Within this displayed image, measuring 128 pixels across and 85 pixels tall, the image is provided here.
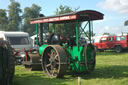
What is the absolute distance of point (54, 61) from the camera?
7.58 m

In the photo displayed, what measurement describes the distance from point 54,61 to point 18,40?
580cm

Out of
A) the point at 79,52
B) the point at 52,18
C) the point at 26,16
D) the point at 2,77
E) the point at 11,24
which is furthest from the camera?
the point at 26,16

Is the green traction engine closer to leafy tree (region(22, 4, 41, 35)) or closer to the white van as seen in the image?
the white van

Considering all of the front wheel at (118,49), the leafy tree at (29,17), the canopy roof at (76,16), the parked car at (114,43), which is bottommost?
the front wheel at (118,49)

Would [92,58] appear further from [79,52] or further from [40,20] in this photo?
[40,20]

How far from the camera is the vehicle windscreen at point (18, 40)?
12.4 meters

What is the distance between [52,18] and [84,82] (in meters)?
3.06

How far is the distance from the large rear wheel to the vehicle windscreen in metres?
4.89

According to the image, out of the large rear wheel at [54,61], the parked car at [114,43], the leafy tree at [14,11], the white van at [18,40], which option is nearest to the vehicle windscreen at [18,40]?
the white van at [18,40]

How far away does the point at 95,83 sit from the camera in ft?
20.8

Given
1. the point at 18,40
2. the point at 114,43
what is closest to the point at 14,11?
the point at 114,43

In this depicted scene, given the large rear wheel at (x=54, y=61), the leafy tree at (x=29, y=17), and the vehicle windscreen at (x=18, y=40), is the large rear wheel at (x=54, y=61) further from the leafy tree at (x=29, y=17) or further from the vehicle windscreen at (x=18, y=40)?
the leafy tree at (x=29, y=17)

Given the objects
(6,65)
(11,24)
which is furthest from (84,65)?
(11,24)

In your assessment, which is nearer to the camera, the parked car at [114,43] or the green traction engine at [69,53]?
the green traction engine at [69,53]
